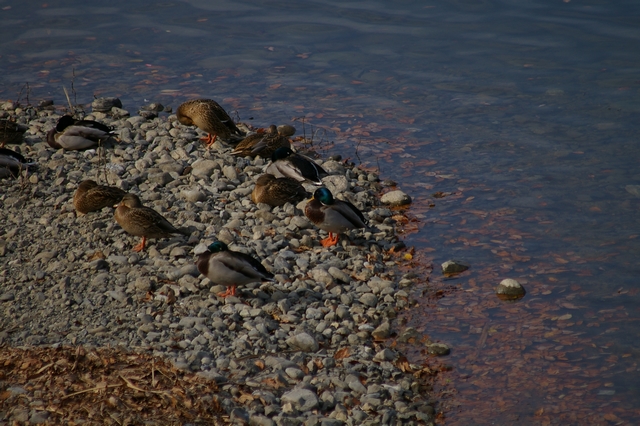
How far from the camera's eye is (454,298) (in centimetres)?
719

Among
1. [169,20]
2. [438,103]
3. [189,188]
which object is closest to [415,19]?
[438,103]

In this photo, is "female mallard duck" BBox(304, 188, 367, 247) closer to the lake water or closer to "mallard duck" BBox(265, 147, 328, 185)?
the lake water

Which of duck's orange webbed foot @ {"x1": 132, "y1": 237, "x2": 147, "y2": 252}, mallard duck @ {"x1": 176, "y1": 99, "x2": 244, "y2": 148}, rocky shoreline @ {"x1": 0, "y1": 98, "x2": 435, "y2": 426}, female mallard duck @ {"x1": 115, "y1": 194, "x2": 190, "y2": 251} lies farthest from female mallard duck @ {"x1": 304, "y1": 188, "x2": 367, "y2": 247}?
mallard duck @ {"x1": 176, "y1": 99, "x2": 244, "y2": 148}

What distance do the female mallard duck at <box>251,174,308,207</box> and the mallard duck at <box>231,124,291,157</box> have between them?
1.20 metres

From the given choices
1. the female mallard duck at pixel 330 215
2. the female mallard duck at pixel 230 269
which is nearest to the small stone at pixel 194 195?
the female mallard duck at pixel 330 215

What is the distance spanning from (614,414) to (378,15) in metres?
12.6

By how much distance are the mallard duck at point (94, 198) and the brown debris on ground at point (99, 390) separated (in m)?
2.64

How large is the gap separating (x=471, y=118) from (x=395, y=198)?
11.4 ft

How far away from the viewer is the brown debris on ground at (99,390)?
4.64 metres

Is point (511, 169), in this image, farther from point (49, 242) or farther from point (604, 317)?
point (49, 242)

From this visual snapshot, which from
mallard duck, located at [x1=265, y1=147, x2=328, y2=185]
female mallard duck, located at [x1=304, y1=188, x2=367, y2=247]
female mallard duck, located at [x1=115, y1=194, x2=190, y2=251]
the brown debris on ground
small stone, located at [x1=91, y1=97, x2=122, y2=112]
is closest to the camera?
the brown debris on ground

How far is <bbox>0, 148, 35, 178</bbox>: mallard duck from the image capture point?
8570 millimetres

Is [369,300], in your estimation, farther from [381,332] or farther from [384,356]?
[384,356]

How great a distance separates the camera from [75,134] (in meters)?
9.49
